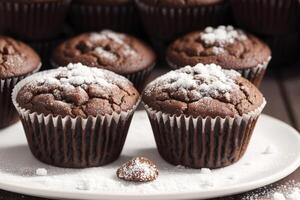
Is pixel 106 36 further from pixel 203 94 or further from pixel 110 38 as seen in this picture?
pixel 203 94

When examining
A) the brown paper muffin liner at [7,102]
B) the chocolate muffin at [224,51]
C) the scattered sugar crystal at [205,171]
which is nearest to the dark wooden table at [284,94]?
the chocolate muffin at [224,51]

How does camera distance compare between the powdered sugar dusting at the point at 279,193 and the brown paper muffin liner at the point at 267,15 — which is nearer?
the powdered sugar dusting at the point at 279,193

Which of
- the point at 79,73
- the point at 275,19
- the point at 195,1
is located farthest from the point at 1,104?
the point at 275,19

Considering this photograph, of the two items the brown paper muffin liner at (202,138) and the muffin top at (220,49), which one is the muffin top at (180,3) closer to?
the muffin top at (220,49)

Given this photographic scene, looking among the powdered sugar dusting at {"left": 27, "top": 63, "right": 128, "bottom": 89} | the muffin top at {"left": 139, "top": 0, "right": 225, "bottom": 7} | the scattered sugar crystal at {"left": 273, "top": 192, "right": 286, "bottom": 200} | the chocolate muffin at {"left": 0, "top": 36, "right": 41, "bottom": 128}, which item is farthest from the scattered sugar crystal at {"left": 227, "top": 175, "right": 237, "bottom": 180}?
the muffin top at {"left": 139, "top": 0, "right": 225, "bottom": 7}

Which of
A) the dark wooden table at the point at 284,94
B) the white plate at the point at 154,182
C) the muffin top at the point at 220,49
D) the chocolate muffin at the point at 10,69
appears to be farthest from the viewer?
the dark wooden table at the point at 284,94

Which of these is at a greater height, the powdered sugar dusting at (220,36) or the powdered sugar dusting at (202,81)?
the powdered sugar dusting at (202,81)

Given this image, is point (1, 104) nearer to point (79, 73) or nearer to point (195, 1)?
point (79, 73)
